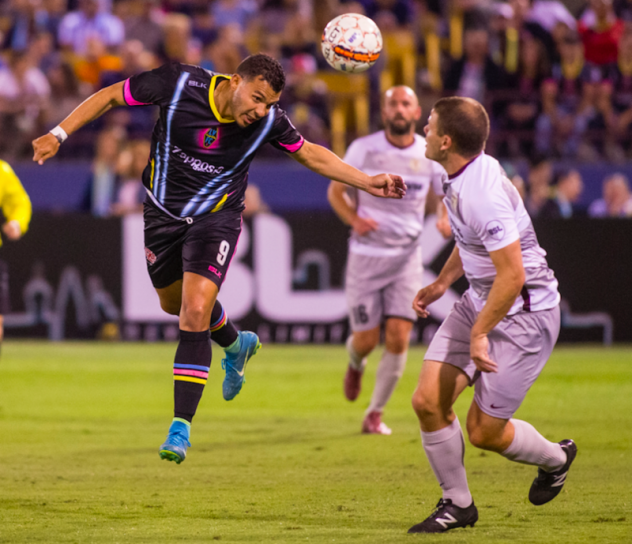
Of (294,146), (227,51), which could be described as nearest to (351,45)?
(294,146)

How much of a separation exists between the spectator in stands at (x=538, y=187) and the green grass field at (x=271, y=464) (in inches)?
114

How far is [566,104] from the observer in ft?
52.3

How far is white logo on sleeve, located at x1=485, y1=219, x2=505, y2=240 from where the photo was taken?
490 centimetres

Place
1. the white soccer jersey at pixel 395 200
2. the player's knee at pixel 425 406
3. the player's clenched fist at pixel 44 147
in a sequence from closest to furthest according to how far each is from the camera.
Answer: the player's knee at pixel 425 406, the player's clenched fist at pixel 44 147, the white soccer jersey at pixel 395 200

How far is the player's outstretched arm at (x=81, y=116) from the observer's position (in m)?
5.80

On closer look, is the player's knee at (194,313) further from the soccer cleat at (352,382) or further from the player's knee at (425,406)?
the soccer cleat at (352,382)

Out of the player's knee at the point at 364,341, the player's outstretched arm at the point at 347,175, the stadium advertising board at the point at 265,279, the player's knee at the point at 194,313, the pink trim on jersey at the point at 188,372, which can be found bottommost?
the stadium advertising board at the point at 265,279

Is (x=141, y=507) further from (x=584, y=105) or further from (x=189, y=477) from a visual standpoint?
(x=584, y=105)

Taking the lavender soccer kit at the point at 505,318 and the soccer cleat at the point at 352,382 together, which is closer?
the lavender soccer kit at the point at 505,318

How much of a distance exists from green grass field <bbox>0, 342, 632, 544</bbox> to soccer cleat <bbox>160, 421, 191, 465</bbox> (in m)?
0.35

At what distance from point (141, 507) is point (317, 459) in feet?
6.24

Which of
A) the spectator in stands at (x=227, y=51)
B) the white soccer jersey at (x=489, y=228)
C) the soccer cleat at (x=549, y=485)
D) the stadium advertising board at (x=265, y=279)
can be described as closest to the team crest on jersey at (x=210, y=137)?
the white soccer jersey at (x=489, y=228)

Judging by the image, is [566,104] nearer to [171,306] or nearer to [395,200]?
[395,200]

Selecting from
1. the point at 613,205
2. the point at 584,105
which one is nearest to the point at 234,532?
the point at 613,205
